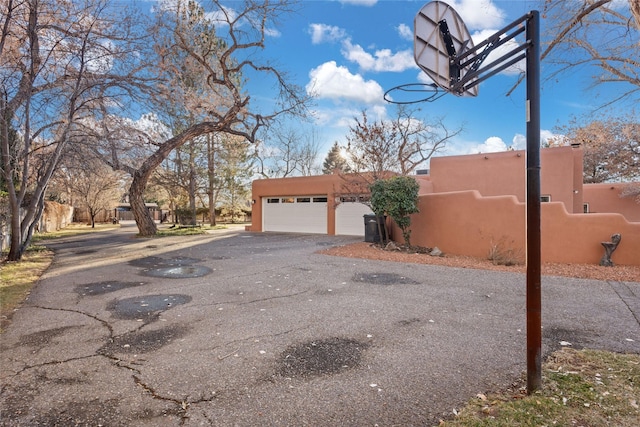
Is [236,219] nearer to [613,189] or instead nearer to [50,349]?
[613,189]

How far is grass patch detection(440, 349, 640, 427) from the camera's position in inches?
82.4

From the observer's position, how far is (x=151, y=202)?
48.2 m

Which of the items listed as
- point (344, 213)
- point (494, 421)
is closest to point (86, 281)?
point (494, 421)

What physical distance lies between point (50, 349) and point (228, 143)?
20.8 m

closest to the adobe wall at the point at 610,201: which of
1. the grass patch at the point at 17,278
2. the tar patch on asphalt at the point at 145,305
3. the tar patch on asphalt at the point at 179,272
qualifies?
the tar patch on asphalt at the point at 179,272

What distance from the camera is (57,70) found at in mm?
7812

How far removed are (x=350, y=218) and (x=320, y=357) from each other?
1369cm

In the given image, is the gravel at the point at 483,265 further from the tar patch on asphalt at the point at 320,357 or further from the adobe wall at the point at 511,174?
the adobe wall at the point at 511,174

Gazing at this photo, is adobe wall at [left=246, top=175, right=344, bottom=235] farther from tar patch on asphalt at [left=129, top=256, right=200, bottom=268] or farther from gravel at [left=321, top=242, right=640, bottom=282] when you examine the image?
tar patch on asphalt at [left=129, top=256, right=200, bottom=268]

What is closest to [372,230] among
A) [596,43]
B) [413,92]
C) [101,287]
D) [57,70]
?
[596,43]

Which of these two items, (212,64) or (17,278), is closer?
(17,278)

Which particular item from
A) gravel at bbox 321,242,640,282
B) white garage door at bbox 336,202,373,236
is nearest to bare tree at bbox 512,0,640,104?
gravel at bbox 321,242,640,282

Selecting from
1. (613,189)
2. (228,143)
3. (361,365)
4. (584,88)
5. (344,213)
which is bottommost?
(361,365)

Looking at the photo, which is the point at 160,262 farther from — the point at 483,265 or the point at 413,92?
the point at 483,265
